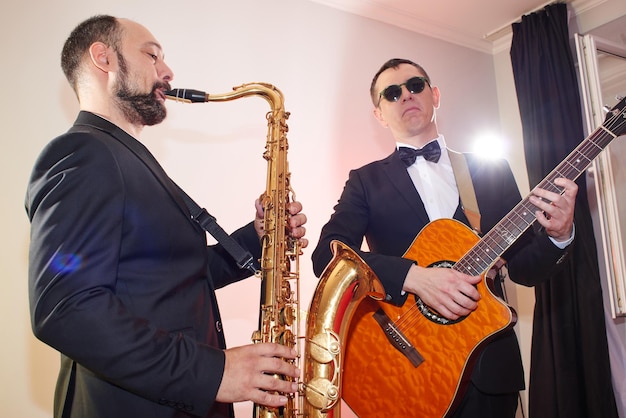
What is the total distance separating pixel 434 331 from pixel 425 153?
3.13 feet

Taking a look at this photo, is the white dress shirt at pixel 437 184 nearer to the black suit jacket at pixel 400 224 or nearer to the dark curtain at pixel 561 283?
the black suit jacket at pixel 400 224

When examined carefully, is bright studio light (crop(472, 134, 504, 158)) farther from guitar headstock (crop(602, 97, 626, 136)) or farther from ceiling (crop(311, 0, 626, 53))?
guitar headstock (crop(602, 97, 626, 136))

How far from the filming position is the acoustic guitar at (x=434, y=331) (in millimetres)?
2016

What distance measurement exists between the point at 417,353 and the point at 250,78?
2137 millimetres

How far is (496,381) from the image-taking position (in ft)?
6.68

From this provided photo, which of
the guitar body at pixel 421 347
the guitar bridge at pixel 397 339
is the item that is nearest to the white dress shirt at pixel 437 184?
the guitar body at pixel 421 347

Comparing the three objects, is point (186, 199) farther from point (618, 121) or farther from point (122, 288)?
point (618, 121)

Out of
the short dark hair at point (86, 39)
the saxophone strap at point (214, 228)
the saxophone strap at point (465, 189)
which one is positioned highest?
the short dark hair at point (86, 39)

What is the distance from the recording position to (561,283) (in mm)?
3684

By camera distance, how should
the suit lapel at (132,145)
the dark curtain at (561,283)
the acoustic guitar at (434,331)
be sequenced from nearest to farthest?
the suit lapel at (132,145) → the acoustic guitar at (434,331) → the dark curtain at (561,283)

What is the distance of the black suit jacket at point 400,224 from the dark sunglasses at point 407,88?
34 cm

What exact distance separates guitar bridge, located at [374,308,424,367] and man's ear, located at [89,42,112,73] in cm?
148

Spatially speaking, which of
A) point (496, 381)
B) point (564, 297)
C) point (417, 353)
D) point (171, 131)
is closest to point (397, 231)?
point (417, 353)

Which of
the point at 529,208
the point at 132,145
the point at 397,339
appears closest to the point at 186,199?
the point at 132,145
